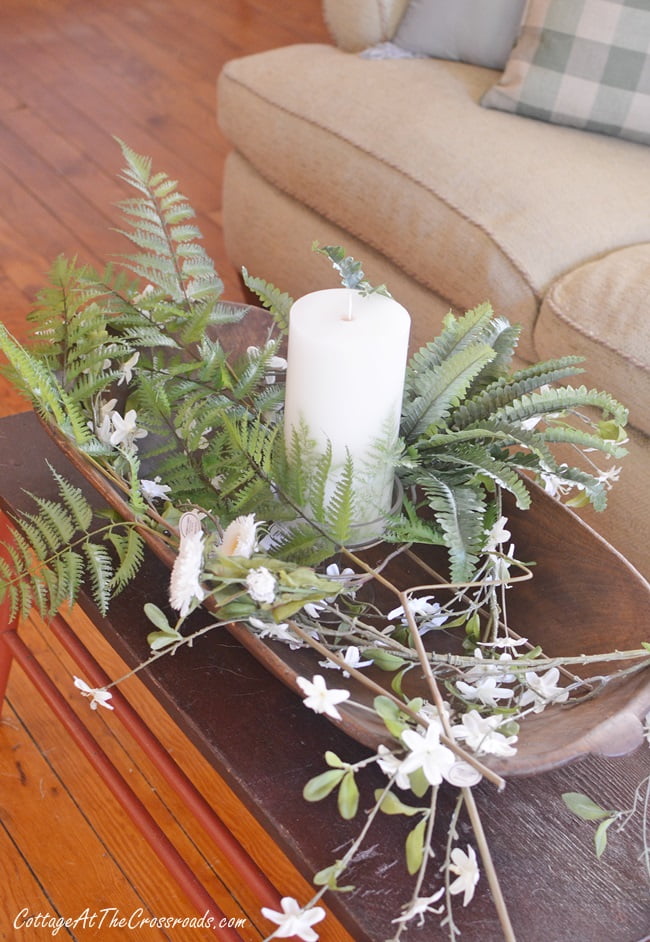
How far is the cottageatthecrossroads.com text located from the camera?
962 millimetres

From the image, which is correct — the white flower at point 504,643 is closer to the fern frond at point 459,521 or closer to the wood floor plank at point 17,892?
the fern frond at point 459,521

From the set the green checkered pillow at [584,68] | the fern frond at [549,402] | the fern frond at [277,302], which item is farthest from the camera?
the green checkered pillow at [584,68]

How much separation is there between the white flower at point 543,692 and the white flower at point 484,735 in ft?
0.18

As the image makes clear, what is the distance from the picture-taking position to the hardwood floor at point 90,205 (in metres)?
1.00

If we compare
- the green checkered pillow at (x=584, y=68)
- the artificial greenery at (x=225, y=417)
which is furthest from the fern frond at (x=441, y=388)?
the green checkered pillow at (x=584, y=68)

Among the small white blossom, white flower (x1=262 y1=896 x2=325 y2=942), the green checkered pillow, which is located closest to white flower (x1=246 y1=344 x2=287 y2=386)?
the small white blossom

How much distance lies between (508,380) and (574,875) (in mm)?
349

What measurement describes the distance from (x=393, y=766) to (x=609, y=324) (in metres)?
0.76

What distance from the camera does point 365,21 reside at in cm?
167

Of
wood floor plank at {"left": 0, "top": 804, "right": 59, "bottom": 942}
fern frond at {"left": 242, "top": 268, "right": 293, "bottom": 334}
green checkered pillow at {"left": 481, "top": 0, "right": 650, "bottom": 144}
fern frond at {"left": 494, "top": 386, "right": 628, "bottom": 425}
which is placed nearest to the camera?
fern frond at {"left": 494, "top": 386, "right": 628, "bottom": 425}

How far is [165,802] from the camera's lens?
1075 millimetres

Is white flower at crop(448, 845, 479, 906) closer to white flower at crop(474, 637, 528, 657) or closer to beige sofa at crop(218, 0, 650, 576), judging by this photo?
white flower at crop(474, 637, 528, 657)

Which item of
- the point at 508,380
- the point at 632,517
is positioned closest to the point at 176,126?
the point at 632,517

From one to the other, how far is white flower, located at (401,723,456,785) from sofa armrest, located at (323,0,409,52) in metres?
1.42
